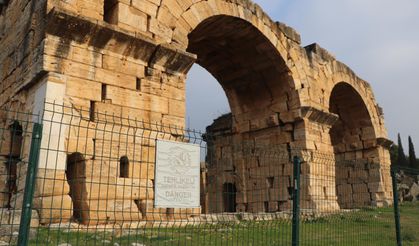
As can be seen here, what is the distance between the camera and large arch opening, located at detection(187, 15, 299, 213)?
12.3 metres

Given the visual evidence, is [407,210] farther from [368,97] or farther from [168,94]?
[168,94]

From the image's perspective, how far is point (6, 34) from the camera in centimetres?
955

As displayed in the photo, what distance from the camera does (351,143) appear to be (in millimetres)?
18500

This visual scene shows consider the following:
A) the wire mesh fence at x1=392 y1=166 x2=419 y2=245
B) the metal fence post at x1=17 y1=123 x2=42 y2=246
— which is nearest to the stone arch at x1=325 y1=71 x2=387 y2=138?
the wire mesh fence at x1=392 y1=166 x2=419 y2=245

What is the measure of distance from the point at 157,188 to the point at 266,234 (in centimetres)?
276

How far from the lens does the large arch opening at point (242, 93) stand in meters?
12.3

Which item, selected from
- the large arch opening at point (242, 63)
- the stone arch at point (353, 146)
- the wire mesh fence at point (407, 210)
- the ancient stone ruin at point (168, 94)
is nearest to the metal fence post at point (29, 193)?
the ancient stone ruin at point (168, 94)

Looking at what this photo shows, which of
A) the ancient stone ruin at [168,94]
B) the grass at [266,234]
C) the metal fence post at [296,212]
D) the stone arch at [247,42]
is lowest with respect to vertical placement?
the grass at [266,234]

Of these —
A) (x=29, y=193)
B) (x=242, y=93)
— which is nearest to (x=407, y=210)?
(x=242, y=93)

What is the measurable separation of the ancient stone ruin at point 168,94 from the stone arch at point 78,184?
21 mm

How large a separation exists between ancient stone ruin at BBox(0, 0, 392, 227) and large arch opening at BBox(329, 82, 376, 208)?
55mm

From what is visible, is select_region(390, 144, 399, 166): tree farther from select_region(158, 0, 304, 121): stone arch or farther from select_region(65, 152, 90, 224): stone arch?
select_region(65, 152, 90, 224): stone arch

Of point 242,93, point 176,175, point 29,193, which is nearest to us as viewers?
point 29,193

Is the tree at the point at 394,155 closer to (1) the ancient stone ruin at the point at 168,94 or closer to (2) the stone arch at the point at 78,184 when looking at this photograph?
(1) the ancient stone ruin at the point at 168,94
